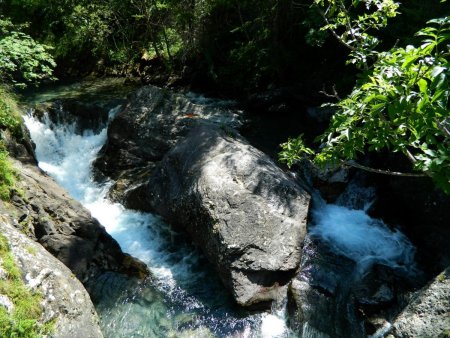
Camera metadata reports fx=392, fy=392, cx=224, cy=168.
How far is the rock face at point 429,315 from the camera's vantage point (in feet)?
10.8

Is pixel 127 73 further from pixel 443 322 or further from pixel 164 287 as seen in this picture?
pixel 443 322

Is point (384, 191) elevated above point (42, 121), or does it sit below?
below

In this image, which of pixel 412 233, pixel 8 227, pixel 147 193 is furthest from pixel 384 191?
pixel 8 227

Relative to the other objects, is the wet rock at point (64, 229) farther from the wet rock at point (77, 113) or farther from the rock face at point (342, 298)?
the wet rock at point (77, 113)

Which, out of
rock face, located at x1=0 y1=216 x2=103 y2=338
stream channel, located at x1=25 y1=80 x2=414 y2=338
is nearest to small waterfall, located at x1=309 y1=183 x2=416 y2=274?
stream channel, located at x1=25 y1=80 x2=414 y2=338

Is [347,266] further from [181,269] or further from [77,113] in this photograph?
[77,113]

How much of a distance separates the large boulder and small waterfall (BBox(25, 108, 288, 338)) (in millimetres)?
352

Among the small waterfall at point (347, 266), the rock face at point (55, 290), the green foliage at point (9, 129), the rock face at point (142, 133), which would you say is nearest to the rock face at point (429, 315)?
the small waterfall at point (347, 266)

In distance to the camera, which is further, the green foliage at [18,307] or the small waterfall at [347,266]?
the small waterfall at [347,266]

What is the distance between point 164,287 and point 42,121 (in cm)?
754

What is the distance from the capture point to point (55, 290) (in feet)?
14.6

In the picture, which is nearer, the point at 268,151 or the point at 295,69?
the point at 268,151

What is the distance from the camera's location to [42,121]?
38.3 ft

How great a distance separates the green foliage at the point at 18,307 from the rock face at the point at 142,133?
483 centimetres
